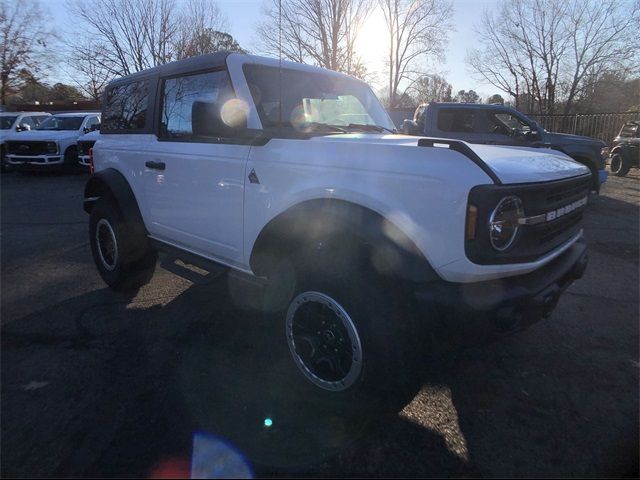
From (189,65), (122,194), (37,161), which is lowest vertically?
(37,161)

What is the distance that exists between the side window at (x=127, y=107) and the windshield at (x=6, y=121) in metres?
15.2

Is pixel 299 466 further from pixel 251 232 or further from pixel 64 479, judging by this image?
pixel 251 232

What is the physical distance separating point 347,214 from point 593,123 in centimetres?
2130

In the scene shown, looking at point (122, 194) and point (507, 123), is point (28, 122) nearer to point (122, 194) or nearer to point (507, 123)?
point (122, 194)

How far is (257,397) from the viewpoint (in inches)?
109

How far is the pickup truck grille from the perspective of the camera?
2102 mm

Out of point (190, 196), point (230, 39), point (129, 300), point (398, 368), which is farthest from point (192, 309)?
point (230, 39)

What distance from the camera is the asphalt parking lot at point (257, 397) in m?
2.27

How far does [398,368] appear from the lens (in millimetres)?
2279

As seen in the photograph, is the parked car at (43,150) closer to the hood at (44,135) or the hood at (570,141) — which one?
the hood at (44,135)

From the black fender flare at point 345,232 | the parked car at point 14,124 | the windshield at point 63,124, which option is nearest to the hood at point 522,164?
the black fender flare at point 345,232

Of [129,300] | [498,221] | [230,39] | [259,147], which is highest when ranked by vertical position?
[230,39]

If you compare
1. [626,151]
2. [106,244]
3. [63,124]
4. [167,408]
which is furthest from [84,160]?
[626,151]

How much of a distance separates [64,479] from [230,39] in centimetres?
3217
